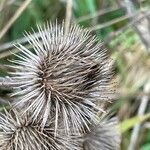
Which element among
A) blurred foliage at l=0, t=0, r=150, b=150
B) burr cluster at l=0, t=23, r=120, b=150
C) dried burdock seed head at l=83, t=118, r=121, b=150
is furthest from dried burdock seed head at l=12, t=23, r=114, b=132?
blurred foliage at l=0, t=0, r=150, b=150

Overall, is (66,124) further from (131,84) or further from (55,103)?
(131,84)

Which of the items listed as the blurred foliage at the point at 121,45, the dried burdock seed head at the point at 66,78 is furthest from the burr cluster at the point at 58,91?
the blurred foliage at the point at 121,45

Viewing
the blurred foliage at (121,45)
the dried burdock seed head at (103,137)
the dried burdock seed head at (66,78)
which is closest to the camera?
the dried burdock seed head at (66,78)

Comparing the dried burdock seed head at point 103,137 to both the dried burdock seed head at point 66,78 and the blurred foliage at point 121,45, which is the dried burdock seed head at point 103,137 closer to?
the dried burdock seed head at point 66,78

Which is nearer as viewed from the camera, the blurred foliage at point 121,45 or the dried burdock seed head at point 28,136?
the dried burdock seed head at point 28,136

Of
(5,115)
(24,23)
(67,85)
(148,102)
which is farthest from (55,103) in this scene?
(148,102)

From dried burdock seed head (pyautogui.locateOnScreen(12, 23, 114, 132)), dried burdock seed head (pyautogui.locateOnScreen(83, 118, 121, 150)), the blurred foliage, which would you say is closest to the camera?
dried burdock seed head (pyautogui.locateOnScreen(12, 23, 114, 132))

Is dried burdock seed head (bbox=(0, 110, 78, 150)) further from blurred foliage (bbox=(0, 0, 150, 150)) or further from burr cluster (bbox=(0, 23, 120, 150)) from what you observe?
blurred foliage (bbox=(0, 0, 150, 150))
